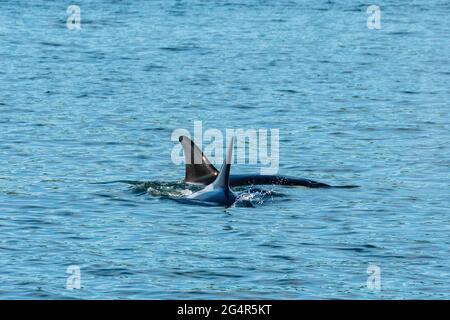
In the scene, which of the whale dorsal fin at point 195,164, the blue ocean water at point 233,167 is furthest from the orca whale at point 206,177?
the blue ocean water at point 233,167

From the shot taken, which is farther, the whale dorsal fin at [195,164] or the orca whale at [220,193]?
the whale dorsal fin at [195,164]

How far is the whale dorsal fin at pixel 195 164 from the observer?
24391 mm

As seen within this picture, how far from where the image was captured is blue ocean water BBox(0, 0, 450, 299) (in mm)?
18266

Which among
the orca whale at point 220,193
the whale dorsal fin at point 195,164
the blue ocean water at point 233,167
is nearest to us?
the blue ocean water at point 233,167

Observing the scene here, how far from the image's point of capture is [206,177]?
24.5 meters

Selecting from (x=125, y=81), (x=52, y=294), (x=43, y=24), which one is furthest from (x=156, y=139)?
(x=43, y=24)

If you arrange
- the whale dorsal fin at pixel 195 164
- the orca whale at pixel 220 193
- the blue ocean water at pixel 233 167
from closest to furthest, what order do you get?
the blue ocean water at pixel 233 167, the orca whale at pixel 220 193, the whale dorsal fin at pixel 195 164

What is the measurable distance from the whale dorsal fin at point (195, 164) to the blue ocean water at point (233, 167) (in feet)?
1.97

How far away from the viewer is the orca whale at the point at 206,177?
2442 centimetres

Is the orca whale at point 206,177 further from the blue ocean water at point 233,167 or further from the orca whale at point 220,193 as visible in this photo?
the orca whale at point 220,193

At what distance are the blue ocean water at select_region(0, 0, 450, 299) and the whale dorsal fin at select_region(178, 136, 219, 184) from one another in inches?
23.6

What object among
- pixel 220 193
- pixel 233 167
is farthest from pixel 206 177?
pixel 233 167

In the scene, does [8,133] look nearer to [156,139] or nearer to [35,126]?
[35,126]

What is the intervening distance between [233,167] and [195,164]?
124 inches
